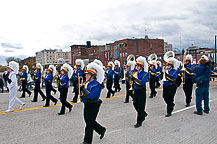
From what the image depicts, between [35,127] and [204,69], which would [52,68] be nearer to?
[35,127]

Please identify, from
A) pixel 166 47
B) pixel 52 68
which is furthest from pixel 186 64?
pixel 166 47

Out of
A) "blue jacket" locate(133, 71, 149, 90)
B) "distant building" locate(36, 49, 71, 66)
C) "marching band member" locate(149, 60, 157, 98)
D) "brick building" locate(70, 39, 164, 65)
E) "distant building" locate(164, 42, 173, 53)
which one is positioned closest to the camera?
"blue jacket" locate(133, 71, 149, 90)

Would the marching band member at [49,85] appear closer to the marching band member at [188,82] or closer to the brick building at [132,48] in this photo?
the marching band member at [188,82]

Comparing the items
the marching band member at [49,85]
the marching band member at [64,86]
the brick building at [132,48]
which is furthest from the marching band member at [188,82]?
the brick building at [132,48]

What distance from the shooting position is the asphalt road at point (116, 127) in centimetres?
502

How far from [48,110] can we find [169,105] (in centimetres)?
489

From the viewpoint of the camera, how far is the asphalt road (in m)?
5.02

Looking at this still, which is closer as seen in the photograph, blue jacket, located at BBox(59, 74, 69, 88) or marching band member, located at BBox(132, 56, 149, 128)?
marching band member, located at BBox(132, 56, 149, 128)

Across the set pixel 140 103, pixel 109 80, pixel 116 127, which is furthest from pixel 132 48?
pixel 116 127

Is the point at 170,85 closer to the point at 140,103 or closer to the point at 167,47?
the point at 140,103

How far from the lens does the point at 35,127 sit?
244 inches

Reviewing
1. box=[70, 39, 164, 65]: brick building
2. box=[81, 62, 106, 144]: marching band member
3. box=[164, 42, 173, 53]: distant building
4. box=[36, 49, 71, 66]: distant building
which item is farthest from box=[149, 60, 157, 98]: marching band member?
box=[36, 49, 71, 66]: distant building

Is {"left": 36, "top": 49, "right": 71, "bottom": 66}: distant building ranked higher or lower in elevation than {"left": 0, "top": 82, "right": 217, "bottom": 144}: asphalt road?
higher

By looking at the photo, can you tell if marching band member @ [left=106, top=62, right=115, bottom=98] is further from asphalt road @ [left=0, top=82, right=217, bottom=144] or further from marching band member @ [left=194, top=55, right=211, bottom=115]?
marching band member @ [left=194, top=55, right=211, bottom=115]
